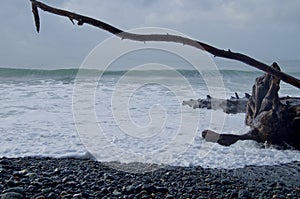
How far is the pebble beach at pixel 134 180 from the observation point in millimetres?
3377

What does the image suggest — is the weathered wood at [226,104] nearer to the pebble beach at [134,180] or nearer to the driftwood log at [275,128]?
the driftwood log at [275,128]

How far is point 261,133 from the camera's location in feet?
20.9

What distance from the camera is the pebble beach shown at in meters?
3.38

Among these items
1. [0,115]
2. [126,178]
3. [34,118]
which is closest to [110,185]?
[126,178]

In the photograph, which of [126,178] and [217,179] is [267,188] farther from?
[126,178]

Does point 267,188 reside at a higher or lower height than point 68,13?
lower

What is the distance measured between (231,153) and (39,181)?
3.17 meters

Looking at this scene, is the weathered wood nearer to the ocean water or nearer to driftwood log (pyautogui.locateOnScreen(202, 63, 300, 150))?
the ocean water

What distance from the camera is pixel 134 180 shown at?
398cm

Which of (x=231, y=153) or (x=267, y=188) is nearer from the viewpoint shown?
(x=267, y=188)

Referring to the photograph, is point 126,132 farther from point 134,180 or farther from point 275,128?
point 134,180

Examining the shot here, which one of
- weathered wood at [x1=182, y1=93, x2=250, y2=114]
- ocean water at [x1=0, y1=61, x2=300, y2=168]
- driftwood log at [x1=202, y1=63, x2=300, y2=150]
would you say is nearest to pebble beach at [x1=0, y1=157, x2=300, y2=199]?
ocean water at [x1=0, y1=61, x2=300, y2=168]

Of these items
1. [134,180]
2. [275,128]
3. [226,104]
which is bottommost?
[134,180]

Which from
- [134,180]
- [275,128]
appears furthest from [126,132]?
[134,180]
